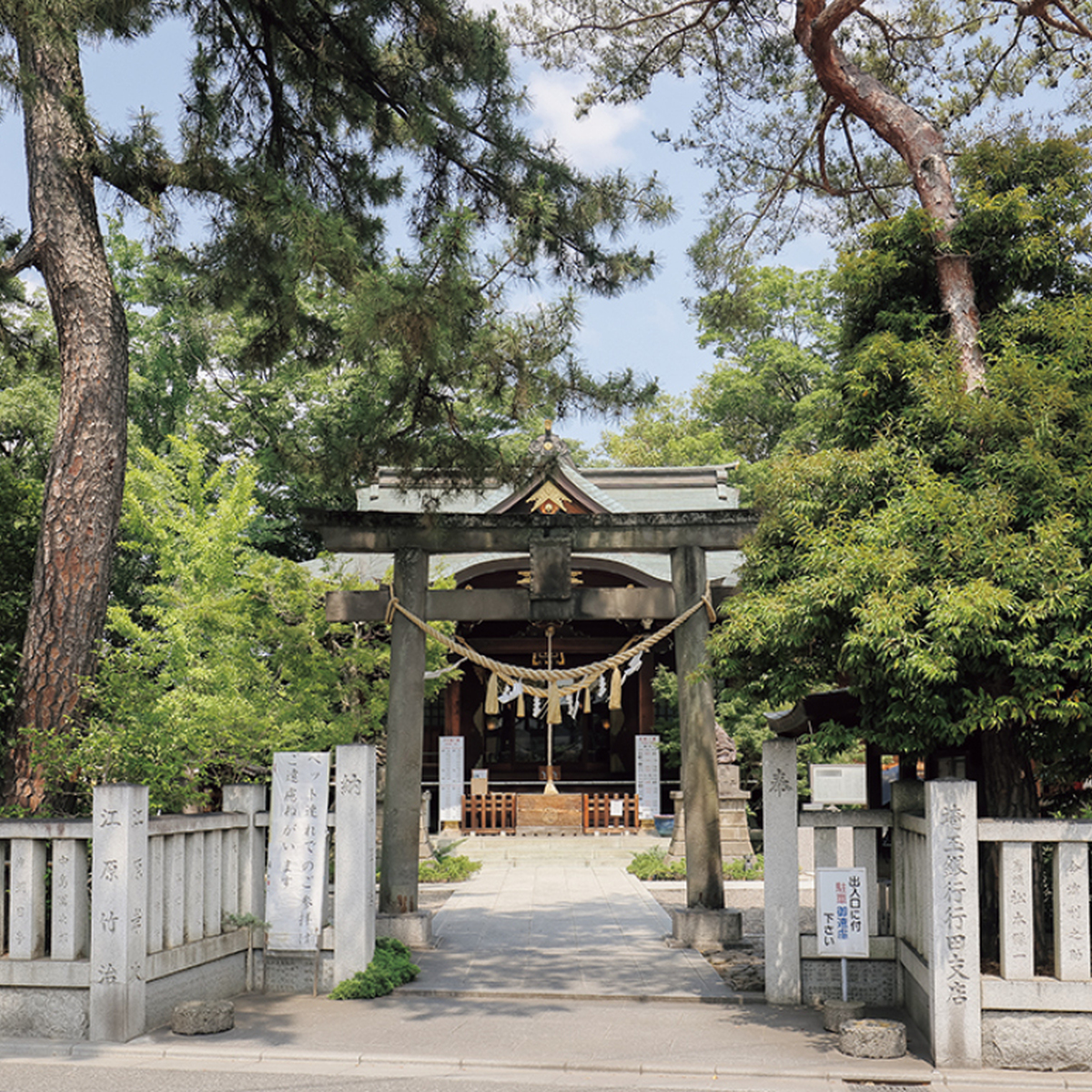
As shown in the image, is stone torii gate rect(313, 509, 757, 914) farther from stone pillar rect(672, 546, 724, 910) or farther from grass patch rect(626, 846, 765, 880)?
grass patch rect(626, 846, 765, 880)

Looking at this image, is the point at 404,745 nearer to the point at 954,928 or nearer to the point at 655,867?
the point at 954,928

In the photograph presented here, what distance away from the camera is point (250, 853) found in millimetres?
9234

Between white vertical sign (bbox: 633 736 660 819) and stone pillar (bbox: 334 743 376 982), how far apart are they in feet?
38.4

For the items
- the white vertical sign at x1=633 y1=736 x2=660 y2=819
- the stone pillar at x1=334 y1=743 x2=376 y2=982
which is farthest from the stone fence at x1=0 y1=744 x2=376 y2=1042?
the white vertical sign at x1=633 y1=736 x2=660 y2=819

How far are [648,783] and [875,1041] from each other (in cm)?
1359

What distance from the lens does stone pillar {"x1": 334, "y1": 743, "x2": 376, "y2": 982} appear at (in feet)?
29.3

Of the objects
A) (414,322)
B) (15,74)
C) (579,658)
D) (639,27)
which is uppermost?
(639,27)

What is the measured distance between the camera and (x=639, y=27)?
1121cm

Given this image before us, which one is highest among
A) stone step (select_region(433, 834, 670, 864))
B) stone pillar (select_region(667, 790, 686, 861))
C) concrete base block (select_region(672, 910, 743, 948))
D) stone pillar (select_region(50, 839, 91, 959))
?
stone pillar (select_region(50, 839, 91, 959))

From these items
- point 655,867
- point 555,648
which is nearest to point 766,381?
point 555,648

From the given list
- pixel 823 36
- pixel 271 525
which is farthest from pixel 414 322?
pixel 271 525

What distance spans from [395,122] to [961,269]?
5713 mm

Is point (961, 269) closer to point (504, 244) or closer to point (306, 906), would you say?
point (504, 244)

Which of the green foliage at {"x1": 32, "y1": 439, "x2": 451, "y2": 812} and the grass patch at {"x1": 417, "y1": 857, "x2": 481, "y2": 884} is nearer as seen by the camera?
the green foliage at {"x1": 32, "y1": 439, "x2": 451, "y2": 812}
